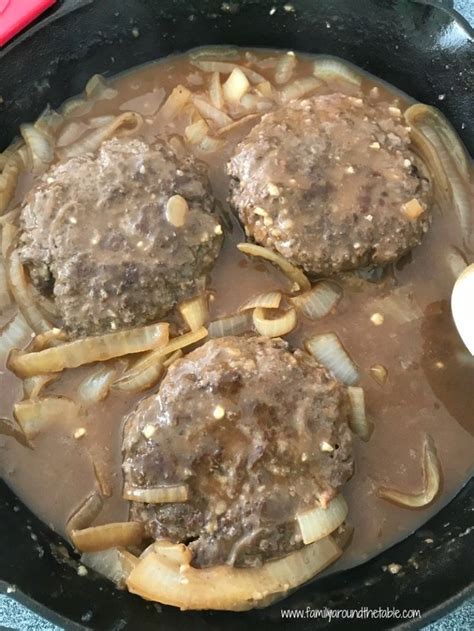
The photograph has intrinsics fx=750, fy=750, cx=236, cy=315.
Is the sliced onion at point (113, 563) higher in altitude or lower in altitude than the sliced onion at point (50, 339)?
lower

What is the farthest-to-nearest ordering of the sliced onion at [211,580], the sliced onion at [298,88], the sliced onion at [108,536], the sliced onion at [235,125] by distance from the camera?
the sliced onion at [298,88] → the sliced onion at [235,125] → the sliced onion at [108,536] → the sliced onion at [211,580]

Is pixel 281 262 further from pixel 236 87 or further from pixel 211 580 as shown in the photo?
pixel 211 580

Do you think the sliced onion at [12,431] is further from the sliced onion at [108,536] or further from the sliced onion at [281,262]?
the sliced onion at [281,262]

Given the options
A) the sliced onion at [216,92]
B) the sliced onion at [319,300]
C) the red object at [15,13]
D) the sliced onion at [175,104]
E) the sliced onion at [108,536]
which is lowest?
the sliced onion at [108,536]

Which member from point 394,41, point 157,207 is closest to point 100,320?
point 157,207

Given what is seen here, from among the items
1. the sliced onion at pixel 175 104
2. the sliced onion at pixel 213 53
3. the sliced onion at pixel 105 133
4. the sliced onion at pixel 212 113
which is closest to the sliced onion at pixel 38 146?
the sliced onion at pixel 105 133

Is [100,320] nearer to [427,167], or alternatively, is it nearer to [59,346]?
[59,346]

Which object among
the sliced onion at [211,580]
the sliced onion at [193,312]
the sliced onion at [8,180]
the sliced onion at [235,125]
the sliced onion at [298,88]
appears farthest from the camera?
the sliced onion at [298,88]
